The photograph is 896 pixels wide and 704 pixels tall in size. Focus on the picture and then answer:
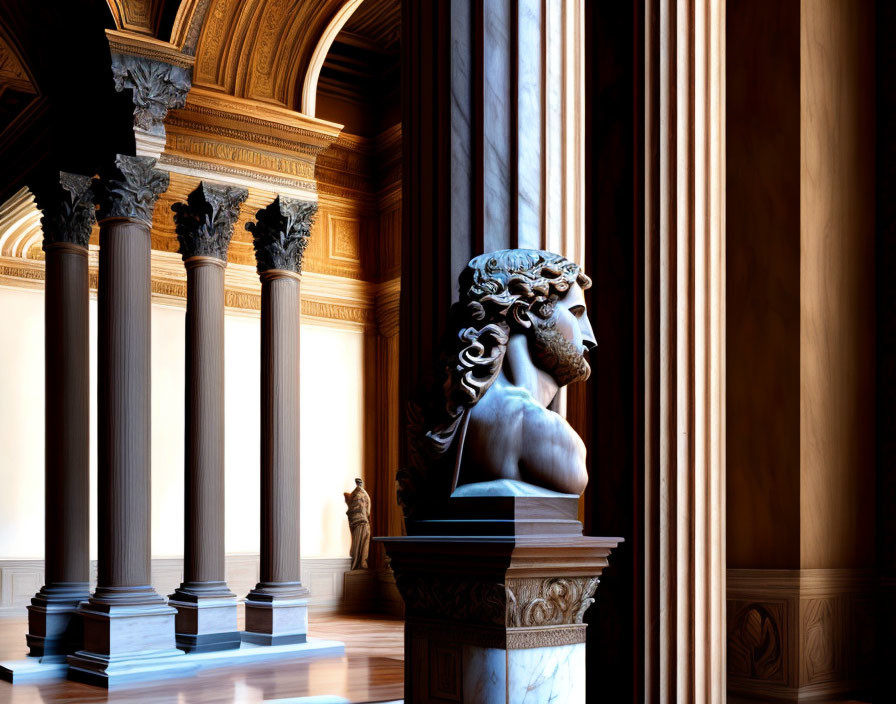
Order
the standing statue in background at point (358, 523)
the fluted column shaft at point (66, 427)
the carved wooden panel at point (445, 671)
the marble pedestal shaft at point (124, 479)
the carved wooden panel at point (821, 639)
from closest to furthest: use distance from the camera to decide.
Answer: the carved wooden panel at point (445, 671) → the carved wooden panel at point (821, 639) → the marble pedestal shaft at point (124, 479) → the fluted column shaft at point (66, 427) → the standing statue in background at point (358, 523)

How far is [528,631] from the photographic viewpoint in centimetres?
272

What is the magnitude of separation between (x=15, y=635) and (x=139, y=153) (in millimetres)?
6361

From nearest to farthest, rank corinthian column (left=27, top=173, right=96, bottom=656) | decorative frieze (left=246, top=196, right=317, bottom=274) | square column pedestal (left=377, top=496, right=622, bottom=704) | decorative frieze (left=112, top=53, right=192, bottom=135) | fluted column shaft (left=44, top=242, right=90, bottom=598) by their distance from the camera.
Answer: square column pedestal (left=377, top=496, right=622, bottom=704), decorative frieze (left=112, top=53, right=192, bottom=135), corinthian column (left=27, top=173, right=96, bottom=656), fluted column shaft (left=44, top=242, right=90, bottom=598), decorative frieze (left=246, top=196, right=317, bottom=274)

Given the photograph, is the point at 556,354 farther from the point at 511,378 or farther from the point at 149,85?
the point at 149,85

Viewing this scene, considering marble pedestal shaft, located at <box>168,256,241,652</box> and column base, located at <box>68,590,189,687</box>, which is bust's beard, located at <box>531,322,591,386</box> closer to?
column base, located at <box>68,590,189,687</box>

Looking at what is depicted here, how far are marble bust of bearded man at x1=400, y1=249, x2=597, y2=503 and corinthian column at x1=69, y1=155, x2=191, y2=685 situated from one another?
718 centimetres

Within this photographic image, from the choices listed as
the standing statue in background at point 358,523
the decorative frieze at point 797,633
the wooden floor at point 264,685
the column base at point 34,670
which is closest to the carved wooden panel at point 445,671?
the decorative frieze at point 797,633

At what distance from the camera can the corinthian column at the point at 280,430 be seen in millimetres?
11016

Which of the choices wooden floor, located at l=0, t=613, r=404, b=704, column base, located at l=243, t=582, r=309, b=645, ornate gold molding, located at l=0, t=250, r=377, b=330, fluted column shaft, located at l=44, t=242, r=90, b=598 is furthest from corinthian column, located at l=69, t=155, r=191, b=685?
ornate gold molding, located at l=0, t=250, r=377, b=330

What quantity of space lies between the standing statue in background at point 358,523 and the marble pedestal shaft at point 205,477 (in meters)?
5.65

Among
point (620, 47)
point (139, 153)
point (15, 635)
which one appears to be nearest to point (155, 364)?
point (15, 635)

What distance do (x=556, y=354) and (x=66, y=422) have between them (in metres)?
8.94

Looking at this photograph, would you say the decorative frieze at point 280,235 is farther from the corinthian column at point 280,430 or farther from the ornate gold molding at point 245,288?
the ornate gold molding at point 245,288

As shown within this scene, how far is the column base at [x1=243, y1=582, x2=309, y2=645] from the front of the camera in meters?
10.9
